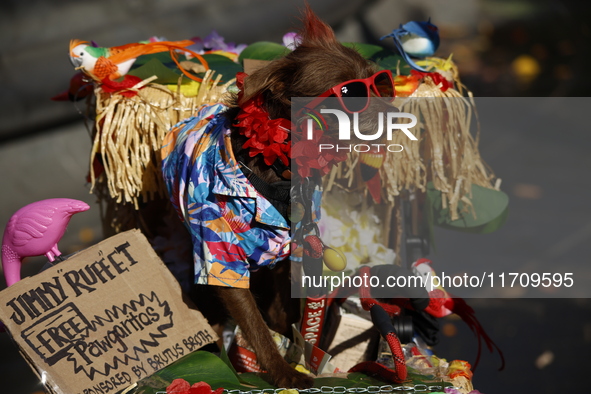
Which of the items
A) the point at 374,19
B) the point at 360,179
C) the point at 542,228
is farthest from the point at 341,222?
the point at 374,19

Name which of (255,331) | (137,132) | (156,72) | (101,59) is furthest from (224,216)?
(101,59)

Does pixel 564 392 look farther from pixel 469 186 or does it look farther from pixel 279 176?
pixel 279 176

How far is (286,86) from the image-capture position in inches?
78.7

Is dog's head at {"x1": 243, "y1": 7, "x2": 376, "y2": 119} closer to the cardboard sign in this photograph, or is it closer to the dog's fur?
the dog's fur

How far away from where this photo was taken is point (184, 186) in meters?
2.14

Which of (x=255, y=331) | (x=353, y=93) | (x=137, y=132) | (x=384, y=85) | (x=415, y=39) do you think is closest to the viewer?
(x=353, y=93)

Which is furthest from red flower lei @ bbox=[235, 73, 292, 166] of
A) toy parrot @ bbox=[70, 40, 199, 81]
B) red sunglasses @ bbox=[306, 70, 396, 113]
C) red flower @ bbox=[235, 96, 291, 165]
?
toy parrot @ bbox=[70, 40, 199, 81]

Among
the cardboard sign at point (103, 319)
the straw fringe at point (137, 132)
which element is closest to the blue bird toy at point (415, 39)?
the straw fringe at point (137, 132)

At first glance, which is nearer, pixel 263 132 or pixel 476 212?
pixel 263 132

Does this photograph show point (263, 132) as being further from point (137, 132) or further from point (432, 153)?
point (432, 153)

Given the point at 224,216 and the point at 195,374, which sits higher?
the point at 224,216

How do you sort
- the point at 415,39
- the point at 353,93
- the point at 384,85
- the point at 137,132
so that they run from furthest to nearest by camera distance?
the point at 415,39
the point at 137,132
the point at 384,85
the point at 353,93

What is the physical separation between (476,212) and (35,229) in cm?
167

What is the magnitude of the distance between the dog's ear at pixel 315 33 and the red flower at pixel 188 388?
1.06m
